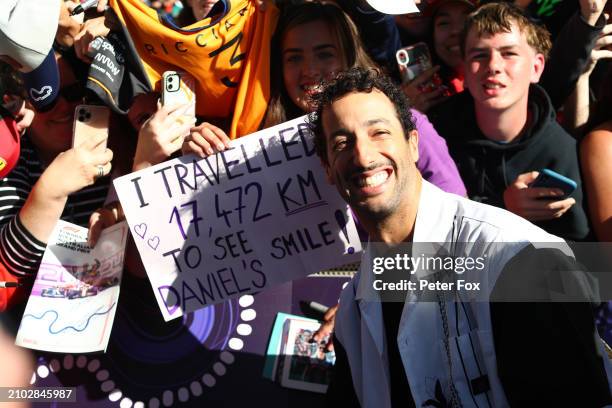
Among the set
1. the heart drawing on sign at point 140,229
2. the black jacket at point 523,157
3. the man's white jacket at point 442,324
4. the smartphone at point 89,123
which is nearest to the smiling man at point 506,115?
the black jacket at point 523,157

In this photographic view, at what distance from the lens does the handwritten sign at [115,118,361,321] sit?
10.0 feet

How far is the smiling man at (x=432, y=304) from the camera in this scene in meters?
2.06

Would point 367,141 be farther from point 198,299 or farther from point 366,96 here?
point 198,299

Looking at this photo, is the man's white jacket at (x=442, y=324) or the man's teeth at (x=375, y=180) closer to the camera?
the man's white jacket at (x=442, y=324)

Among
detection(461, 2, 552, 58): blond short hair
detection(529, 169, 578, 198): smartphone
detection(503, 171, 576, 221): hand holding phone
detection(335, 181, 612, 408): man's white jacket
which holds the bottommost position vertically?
detection(335, 181, 612, 408): man's white jacket

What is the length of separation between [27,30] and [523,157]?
2107mm

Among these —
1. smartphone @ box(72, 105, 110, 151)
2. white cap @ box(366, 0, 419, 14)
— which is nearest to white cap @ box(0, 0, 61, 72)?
smartphone @ box(72, 105, 110, 151)

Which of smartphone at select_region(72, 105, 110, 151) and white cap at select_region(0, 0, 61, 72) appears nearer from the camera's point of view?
white cap at select_region(0, 0, 61, 72)

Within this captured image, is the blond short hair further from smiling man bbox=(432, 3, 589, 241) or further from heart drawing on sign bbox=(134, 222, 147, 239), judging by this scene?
heart drawing on sign bbox=(134, 222, 147, 239)

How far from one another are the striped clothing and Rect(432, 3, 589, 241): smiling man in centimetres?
165

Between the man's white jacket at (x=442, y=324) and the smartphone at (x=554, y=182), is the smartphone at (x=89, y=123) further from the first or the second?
the smartphone at (x=554, y=182)

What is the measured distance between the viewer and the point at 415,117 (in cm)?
301

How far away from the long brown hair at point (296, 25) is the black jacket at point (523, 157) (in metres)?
0.54

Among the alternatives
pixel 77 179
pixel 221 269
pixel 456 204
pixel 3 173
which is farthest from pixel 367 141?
pixel 3 173
